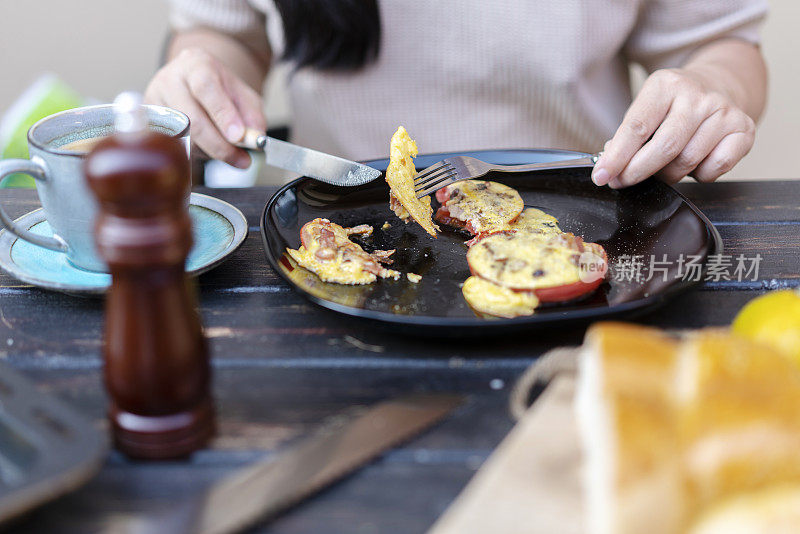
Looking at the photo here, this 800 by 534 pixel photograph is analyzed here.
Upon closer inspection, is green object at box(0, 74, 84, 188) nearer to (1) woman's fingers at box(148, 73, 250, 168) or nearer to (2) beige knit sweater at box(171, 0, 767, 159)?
(2) beige knit sweater at box(171, 0, 767, 159)

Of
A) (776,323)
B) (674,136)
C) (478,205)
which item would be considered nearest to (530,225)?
(478,205)

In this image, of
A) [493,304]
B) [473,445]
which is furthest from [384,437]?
[493,304]

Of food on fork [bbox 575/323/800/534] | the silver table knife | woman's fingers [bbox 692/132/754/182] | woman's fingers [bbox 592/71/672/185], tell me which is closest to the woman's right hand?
the silver table knife

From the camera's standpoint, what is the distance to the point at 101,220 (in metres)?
0.75

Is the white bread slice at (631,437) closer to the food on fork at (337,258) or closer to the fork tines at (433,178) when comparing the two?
the food on fork at (337,258)

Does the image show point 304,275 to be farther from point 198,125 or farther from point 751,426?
point 751,426

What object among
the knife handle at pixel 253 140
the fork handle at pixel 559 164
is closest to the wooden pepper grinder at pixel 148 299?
the knife handle at pixel 253 140

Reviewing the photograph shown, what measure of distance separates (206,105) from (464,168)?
0.58 meters

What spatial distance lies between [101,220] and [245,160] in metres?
0.93

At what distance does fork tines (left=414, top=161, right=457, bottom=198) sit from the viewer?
1457mm

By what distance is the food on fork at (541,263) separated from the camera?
1.13m

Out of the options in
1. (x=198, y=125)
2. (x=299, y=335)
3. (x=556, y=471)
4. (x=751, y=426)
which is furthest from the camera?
(x=198, y=125)

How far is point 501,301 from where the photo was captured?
3.68 feet

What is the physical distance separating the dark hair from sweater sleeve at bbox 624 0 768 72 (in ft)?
2.67
